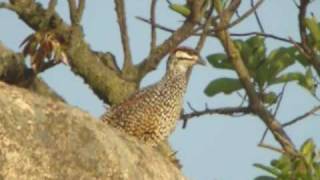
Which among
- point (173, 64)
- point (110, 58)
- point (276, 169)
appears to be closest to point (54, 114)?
point (276, 169)

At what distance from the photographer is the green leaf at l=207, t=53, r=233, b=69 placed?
31.3 feet

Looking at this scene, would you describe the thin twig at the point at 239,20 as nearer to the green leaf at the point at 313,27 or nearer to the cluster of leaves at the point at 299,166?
the green leaf at the point at 313,27

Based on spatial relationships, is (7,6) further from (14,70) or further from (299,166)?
(299,166)

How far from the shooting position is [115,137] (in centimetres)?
740

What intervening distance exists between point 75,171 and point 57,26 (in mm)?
2977

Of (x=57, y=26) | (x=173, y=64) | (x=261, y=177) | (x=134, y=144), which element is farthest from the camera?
(x=173, y=64)

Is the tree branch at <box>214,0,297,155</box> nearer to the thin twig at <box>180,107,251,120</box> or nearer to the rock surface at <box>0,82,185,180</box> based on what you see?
the thin twig at <box>180,107,251,120</box>

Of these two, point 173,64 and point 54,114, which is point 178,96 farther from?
point 54,114

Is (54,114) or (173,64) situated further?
(173,64)

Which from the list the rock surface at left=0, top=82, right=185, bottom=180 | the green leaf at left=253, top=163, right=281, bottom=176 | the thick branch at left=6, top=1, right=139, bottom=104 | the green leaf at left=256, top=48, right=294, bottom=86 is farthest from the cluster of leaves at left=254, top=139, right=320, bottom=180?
the thick branch at left=6, top=1, right=139, bottom=104

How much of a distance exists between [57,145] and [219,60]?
2.72 m

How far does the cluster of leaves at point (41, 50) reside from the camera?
8.70 meters

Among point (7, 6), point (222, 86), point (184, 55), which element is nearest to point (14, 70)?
point (7, 6)

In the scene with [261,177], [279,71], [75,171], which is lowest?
[75,171]
